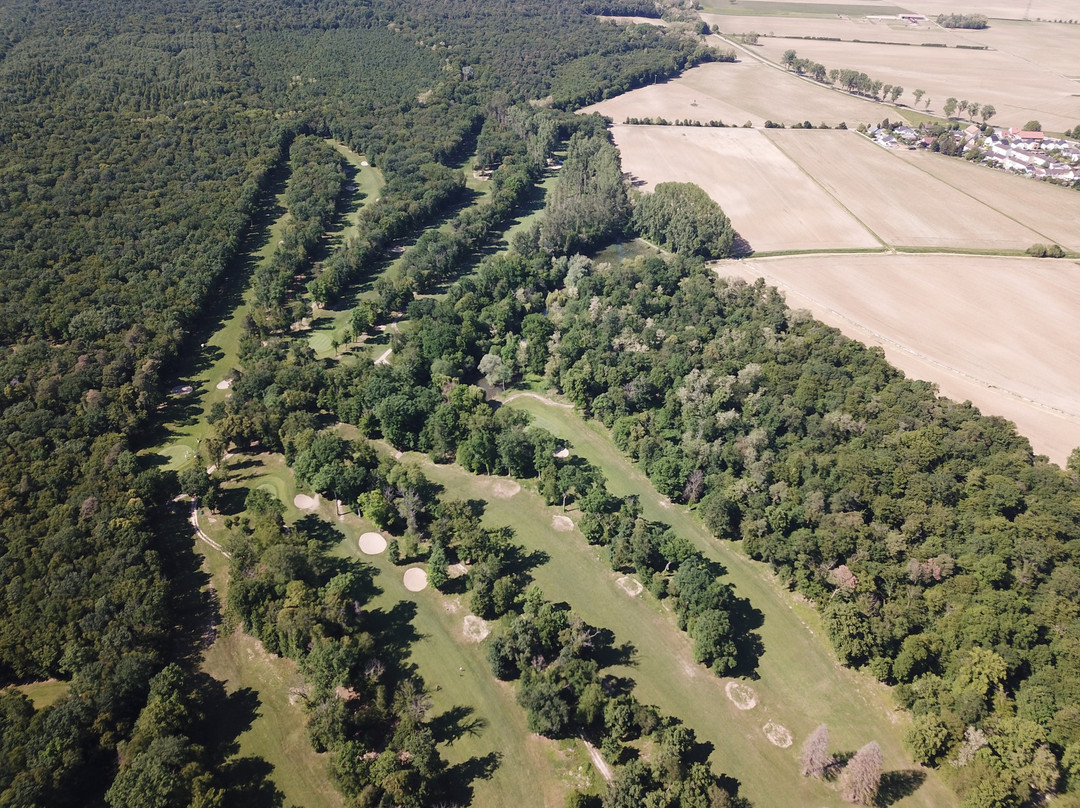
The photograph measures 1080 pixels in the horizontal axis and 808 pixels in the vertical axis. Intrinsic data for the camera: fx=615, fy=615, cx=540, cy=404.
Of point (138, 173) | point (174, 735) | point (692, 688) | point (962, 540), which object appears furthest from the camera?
point (138, 173)

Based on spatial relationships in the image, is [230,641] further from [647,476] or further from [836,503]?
[836,503]

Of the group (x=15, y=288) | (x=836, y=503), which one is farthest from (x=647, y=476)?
(x=15, y=288)

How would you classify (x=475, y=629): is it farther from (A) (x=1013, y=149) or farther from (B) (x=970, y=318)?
(A) (x=1013, y=149)

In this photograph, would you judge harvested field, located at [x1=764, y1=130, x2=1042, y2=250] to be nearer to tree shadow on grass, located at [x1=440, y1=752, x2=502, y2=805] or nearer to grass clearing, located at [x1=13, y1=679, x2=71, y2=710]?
tree shadow on grass, located at [x1=440, y1=752, x2=502, y2=805]

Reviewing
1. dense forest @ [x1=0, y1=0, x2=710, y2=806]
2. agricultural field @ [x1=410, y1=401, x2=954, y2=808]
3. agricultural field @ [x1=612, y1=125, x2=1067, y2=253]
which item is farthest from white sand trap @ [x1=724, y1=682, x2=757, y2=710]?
agricultural field @ [x1=612, y1=125, x2=1067, y2=253]

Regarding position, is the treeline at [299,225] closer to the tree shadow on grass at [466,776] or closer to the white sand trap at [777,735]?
the tree shadow on grass at [466,776]

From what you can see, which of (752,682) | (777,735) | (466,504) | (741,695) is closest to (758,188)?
(466,504)

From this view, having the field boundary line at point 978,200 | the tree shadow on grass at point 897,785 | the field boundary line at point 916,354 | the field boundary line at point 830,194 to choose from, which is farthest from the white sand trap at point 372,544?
the field boundary line at point 978,200
